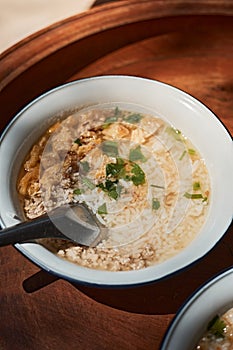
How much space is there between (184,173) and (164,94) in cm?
20

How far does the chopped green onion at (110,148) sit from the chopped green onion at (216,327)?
47 cm

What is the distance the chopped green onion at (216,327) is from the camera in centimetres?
116

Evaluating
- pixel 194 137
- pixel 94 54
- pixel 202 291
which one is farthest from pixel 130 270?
pixel 94 54

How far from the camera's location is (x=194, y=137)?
1.46 metres

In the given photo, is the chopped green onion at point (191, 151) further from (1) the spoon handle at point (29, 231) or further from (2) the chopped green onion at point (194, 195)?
(1) the spoon handle at point (29, 231)

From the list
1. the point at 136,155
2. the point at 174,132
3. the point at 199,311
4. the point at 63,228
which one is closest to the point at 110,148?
the point at 136,155

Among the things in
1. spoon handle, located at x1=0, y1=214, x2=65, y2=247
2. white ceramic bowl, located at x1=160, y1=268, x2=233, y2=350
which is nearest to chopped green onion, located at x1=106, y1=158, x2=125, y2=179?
spoon handle, located at x1=0, y1=214, x2=65, y2=247

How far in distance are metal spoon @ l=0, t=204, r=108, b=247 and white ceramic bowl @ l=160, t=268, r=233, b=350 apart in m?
0.28

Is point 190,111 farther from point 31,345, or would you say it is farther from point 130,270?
point 31,345

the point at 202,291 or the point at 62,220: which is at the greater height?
the point at 62,220

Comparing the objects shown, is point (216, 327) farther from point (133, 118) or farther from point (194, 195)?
point (133, 118)

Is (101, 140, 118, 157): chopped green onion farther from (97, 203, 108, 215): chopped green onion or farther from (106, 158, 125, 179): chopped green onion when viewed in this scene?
(97, 203, 108, 215): chopped green onion

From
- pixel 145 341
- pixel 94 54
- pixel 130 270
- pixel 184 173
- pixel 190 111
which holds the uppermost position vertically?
pixel 94 54

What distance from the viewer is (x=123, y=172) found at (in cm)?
141
